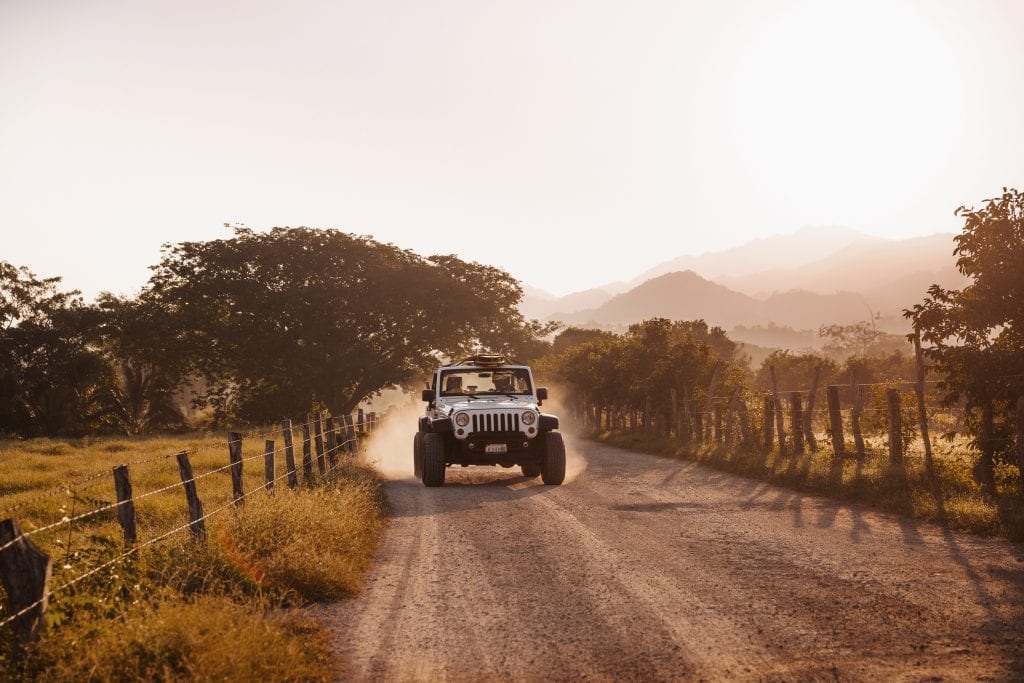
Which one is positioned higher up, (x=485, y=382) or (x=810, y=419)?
(x=485, y=382)

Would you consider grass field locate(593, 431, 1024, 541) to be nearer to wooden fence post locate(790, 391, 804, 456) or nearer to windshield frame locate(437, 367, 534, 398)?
wooden fence post locate(790, 391, 804, 456)

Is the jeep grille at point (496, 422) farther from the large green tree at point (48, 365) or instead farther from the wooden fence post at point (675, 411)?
the large green tree at point (48, 365)

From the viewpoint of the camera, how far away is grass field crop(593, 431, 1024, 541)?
10.4 m

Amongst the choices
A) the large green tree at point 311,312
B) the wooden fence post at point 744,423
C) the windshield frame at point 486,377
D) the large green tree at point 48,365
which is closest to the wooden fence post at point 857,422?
the wooden fence post at point 744,423

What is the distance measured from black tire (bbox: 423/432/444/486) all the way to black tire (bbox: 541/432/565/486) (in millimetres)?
2117

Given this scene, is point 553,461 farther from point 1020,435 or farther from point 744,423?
point 744,423

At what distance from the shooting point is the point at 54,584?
586 centimetres

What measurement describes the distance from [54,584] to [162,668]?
51.8 inches

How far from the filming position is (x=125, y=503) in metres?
7.09

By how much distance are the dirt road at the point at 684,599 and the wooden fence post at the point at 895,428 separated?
3.81m

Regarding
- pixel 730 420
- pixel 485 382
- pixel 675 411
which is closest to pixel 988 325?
pixel 485 382

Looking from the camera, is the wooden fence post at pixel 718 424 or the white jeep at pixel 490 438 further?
the wooden fence post at pixel 718 424

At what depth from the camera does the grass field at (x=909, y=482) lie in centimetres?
1045

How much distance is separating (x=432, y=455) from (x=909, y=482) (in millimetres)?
8738
